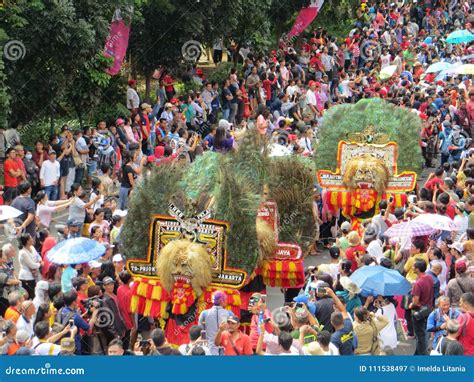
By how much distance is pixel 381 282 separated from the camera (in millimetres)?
13852

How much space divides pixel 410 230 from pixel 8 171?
686 centimetres

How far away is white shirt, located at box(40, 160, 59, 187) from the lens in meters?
20.4

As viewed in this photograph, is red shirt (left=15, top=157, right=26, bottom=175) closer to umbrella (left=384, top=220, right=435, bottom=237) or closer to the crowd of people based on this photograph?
the crowd of people

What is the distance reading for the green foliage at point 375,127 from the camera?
18.9 metres

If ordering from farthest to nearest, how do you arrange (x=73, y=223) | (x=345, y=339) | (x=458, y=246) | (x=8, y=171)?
(x=8, y=171)
(x=73, y=223)
(x=458, y=246)
(x=345, y=339)

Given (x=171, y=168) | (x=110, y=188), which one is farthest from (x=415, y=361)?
(x=110, y=188)

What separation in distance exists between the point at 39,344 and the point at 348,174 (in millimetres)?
7812

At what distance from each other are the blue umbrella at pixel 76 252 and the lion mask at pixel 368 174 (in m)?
5.13

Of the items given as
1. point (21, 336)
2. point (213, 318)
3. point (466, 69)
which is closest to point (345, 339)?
point (213, 318)

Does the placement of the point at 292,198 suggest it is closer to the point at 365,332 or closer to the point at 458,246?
the point at 458,246

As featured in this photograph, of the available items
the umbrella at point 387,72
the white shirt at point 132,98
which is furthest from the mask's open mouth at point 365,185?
the umbrella at point 387,72

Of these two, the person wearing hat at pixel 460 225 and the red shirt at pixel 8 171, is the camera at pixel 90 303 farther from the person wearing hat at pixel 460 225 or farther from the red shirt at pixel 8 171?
the red shirt at pixel 8 171

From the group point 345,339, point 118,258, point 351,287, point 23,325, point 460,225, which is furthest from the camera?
point 460,225

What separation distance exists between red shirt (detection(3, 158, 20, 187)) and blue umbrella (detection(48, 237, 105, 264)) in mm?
5309
